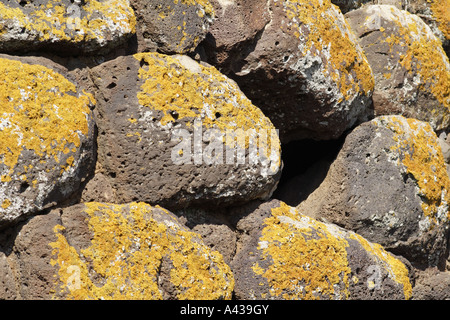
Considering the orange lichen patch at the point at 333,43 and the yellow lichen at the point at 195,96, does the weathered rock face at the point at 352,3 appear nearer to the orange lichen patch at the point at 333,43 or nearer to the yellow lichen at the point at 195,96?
the orange lichen patch at the point at 333,43

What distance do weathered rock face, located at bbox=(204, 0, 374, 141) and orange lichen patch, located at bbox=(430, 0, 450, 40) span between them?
88 cm

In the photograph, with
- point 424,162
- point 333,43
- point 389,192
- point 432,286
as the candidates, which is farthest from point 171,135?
point 432,286

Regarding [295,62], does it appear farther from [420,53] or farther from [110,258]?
[110,258]

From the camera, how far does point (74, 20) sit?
2061 millimetres

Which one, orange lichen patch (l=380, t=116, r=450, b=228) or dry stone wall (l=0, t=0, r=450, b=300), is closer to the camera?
dry stone wall (l=0, t=0, r=450, b=300)

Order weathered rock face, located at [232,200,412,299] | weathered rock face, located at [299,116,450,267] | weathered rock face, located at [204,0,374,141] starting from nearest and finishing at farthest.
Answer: weathered rock face, located at [232,200,412,299] → weathered rock face, located at [204,0,374,141] → weathered rock face, located at [299,116,450,267]

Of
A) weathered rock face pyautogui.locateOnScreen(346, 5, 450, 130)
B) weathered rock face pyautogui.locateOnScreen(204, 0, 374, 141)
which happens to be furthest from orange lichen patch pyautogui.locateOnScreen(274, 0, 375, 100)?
weathered rock face pyautogui.locateOnScreen(346, 5, 450, 130)

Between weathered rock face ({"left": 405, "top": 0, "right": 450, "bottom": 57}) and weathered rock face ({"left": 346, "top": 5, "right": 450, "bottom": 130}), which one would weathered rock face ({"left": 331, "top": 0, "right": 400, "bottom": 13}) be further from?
weathered rock face ({"left": 405, "top": 0, "right": 450, "bottom": 57})

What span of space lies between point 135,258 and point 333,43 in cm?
115

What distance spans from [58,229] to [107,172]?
29 cm

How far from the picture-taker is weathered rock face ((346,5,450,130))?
117 inches

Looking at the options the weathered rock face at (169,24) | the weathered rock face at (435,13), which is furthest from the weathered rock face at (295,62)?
the weathered rock face at (435,13)

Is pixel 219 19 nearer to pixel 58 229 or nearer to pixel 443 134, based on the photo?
pixel 58 229

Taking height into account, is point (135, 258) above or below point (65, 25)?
below
